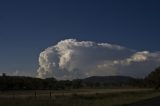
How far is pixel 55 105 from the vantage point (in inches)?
1325

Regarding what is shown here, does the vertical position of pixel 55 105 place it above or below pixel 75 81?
below

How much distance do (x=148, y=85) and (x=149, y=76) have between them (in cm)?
780

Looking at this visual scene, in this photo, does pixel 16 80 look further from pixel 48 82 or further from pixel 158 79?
pixel 158 79

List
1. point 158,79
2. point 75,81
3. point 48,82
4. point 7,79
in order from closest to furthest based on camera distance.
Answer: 1. point 158,79
2. point 7,79
3. point 48,82
4. point 75,81

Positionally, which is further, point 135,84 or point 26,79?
point 135,84

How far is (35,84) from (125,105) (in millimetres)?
122301

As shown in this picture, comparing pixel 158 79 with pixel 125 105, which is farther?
pixel 158 79

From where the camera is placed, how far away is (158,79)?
124812 millimetres

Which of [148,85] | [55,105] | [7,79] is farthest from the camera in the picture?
[148,85]

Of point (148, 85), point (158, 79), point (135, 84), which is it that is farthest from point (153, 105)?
point (135, 84)

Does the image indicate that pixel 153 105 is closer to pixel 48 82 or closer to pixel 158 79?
pixel 158 79

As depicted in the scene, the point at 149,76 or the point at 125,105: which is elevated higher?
the point at 149,76

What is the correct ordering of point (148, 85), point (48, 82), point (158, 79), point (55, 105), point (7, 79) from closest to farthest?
point (55, 105) → point (158, 79) → point (7, 79) → point (148, 85) → point (48, 82)

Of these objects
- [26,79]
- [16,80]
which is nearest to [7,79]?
[16,80]
